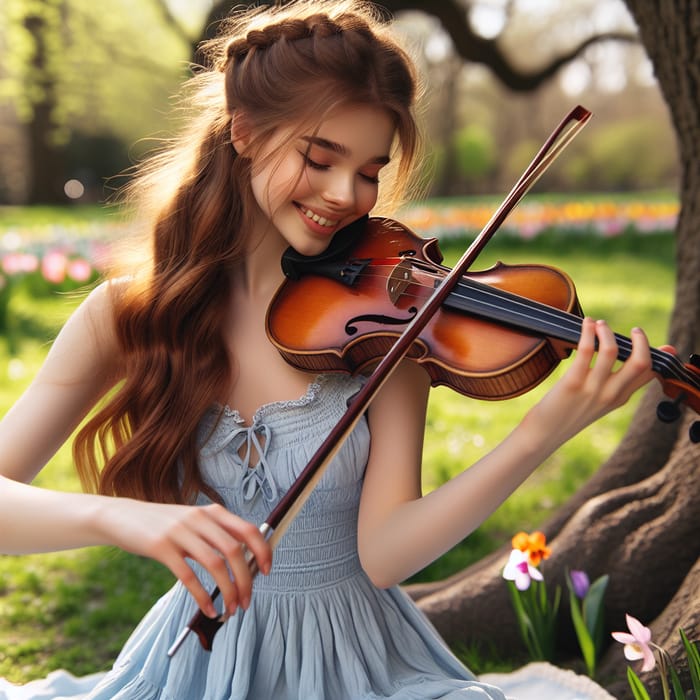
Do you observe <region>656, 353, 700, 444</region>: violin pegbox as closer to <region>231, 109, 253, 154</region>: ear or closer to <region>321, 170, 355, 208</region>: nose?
<region>321, 170, 355, 208</region>: nose

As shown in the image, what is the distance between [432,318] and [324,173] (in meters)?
0.30

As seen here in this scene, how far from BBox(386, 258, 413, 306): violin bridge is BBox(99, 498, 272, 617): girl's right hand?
55cm

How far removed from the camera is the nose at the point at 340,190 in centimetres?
153

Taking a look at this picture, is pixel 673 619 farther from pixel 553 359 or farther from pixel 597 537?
pixel 553 359

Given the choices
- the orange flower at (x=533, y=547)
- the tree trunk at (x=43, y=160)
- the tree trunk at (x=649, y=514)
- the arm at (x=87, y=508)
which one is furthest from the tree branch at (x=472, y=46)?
the tree trunk at (x=43, y=160)

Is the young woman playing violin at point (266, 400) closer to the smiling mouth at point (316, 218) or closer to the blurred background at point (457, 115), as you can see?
the smiling mouth at point (316, 218)

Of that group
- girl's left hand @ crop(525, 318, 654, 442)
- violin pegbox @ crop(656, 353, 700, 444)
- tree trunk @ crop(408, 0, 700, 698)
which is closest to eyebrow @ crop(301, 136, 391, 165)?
girl's left hand @ crop(525, 318, 654, 442)

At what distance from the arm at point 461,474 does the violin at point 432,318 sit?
0.05m

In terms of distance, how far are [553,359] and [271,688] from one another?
2.39 ft

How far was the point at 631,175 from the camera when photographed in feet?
48.7

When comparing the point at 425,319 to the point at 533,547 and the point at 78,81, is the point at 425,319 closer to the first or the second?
the point at 533,547

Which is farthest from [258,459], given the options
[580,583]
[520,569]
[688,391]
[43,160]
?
[43,160]

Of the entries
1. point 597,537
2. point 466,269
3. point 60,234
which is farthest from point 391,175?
point 60,234

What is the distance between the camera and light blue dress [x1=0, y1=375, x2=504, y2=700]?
158 centimetres
